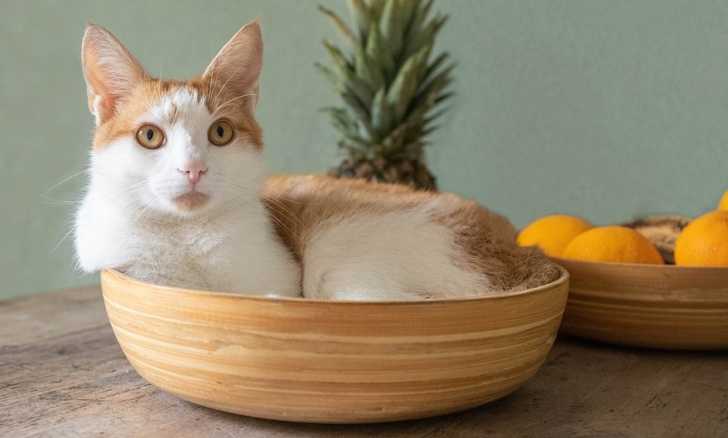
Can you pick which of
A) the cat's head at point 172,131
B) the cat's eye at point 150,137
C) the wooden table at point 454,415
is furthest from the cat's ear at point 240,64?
the wooden table at point 454,415

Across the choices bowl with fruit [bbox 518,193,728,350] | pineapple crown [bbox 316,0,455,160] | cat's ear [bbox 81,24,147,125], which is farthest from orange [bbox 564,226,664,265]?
pineapple crown [bbox 316,0,455,160]

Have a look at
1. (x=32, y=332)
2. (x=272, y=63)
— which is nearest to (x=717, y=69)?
(x=272, y=63)

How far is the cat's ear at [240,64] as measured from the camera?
0.95 meters

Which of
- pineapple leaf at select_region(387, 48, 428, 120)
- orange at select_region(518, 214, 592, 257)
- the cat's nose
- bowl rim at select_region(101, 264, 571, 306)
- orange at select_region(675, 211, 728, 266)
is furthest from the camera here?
pineapple leaf at select_region(387, 48, 428, 120)

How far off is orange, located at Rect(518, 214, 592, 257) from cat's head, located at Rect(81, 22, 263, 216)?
22.4 inches

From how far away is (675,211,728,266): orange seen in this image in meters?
1.07

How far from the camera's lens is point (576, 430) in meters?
0.79

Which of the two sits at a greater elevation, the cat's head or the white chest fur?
the cat's head

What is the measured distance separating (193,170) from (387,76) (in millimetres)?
1150

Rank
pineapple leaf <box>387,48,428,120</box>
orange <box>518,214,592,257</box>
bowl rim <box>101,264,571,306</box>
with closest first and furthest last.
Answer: bowl rim <box>101,264,571,306</box>, orange <box>518,214,592,257</box>, pineapple leaf <box>387,48,428,120</box>

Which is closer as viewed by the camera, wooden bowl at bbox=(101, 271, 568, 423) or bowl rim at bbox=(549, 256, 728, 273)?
wooden bowl at bbox=(101, 271, 568, 423)

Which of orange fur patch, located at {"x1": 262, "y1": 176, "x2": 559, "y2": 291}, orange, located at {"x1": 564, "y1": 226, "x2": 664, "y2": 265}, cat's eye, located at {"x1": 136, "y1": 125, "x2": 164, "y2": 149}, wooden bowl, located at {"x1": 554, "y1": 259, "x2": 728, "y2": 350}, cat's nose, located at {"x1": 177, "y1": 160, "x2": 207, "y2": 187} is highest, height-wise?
cat's eye, located at {"x1": 136, "y1": 125, "x2": 164, "y2": 149}

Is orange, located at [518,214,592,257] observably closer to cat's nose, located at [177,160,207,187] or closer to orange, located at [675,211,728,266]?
orange, located at [675,211,728,266]

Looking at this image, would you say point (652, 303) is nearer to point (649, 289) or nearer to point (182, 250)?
point (649, 289)
